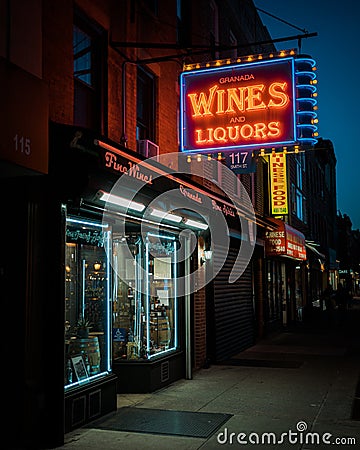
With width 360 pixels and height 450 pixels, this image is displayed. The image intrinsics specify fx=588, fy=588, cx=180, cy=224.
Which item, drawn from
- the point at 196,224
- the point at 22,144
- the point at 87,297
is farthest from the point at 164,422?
the point at 196,224

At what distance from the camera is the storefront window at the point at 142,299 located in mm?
10586

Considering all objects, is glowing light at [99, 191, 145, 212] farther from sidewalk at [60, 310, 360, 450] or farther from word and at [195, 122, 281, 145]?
sidewalk at [60, 310, 360, 450]

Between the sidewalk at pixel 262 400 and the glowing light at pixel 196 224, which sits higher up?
the glowing light at pixel 196 224

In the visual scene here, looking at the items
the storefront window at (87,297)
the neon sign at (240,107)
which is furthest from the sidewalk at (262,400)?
the neon sign at (240,107)

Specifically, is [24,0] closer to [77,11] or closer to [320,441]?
[77,11]

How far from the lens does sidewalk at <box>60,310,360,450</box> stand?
739 cm

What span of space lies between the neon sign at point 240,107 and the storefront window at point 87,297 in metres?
3.45

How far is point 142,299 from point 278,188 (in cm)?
1191

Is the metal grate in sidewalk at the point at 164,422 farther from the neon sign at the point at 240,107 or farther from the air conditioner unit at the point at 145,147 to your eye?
the neon sign at the point at 240,107

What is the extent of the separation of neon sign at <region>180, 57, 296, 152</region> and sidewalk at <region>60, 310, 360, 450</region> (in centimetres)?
461

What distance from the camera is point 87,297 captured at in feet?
30.8

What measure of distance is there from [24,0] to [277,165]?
1593cm

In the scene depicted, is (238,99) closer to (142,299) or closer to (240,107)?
(240,107)

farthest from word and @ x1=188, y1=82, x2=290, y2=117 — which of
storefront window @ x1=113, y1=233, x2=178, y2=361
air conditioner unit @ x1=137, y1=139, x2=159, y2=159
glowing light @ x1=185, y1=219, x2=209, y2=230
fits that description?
storefront window @ x1=113, y1=233, x2=178, y2=361
